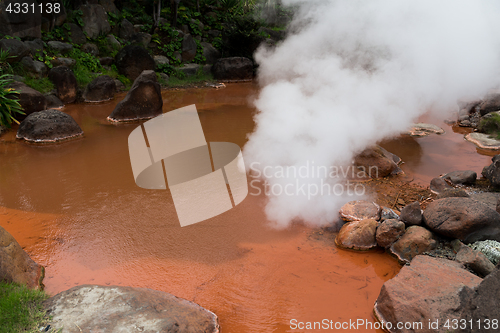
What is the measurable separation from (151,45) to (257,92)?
5883 millimetres

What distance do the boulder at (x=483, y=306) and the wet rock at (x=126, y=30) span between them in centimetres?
1622

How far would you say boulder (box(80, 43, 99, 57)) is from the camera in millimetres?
13722

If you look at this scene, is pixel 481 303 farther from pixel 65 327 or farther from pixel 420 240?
pixel 65 327

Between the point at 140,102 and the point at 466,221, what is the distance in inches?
339

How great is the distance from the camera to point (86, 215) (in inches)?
197

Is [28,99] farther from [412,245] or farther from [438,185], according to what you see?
[438,185]

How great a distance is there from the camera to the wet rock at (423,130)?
8.86 meters

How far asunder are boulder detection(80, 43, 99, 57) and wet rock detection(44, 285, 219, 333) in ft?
42.3

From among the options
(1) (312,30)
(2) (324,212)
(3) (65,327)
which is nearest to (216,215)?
(2) (324,212)

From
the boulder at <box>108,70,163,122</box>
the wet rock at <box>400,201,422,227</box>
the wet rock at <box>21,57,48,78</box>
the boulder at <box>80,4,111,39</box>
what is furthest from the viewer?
the boulder at <box>80,4,111,39</box>

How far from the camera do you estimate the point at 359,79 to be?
6199 mm

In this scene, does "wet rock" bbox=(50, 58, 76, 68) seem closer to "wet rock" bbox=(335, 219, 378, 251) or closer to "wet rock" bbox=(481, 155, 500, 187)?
"wet rock" bbox=(335, 219, 378, 251)

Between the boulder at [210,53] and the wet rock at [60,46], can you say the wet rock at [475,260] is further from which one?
the boulder at [210,53]

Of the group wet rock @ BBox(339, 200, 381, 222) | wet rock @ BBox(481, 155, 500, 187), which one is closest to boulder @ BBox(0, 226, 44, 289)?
wet rock @ BBox(339, 200, 381, 222)
